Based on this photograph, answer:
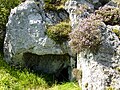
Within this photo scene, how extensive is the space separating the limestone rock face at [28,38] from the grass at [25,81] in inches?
21.1

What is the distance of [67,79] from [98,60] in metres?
3.32

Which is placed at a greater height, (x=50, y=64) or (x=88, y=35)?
(x=88, y=35)

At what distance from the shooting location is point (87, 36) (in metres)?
11.2

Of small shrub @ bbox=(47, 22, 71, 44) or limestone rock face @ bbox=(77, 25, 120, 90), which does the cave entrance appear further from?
limestone rock face @ bbox=(77, 25, 120, 90)

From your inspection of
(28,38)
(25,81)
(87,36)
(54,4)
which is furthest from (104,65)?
(54,4)

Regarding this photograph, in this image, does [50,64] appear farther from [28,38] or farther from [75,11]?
[75,11]

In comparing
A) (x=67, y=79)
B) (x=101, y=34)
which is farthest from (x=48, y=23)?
(x=101, y=34)

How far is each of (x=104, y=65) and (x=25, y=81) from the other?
3.90 m

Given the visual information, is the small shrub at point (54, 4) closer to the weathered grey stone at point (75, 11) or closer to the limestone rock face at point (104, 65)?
the weathered grey stone at point (75, 11)

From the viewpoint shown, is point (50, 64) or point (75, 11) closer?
point (75, 11)

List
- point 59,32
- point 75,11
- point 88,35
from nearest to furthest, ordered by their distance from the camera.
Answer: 1. point 88,35
2. point 75,11
3. point 59,32

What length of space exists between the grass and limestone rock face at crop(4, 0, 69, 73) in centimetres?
54

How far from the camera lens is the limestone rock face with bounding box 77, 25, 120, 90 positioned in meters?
10.6

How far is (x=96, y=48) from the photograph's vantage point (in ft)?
36.7
